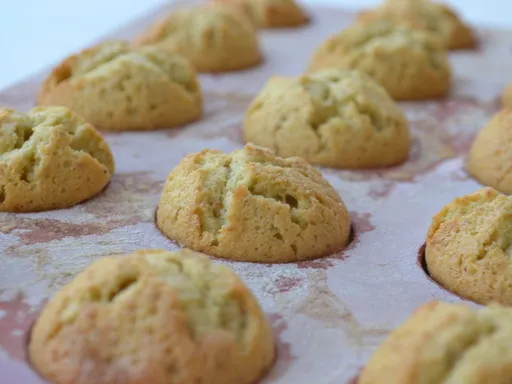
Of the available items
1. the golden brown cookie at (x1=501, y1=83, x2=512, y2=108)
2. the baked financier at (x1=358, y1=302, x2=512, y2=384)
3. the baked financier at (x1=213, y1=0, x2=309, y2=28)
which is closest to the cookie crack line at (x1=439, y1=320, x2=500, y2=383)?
the baked financier at (x1=358, y1=302, x2=512, y2=384)

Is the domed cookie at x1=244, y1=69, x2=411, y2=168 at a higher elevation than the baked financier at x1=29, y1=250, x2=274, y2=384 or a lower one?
lower

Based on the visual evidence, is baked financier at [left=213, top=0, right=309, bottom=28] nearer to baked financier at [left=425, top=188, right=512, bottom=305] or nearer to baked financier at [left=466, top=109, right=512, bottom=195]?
baked financier at [left=466, top=109, right=512, bottom=195]

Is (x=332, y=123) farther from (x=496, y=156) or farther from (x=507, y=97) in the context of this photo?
(x=507, y=97)

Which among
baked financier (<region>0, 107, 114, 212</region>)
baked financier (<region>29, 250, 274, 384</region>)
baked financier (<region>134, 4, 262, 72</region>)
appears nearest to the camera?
baked financier (<region>29, 250, 274, 384</region>)

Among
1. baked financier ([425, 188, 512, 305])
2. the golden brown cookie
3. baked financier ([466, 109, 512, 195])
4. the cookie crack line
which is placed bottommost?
the golden brown cookie

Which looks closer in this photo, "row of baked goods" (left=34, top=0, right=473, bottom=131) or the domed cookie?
the domed cookie

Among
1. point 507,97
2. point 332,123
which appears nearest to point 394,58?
point 507,97
